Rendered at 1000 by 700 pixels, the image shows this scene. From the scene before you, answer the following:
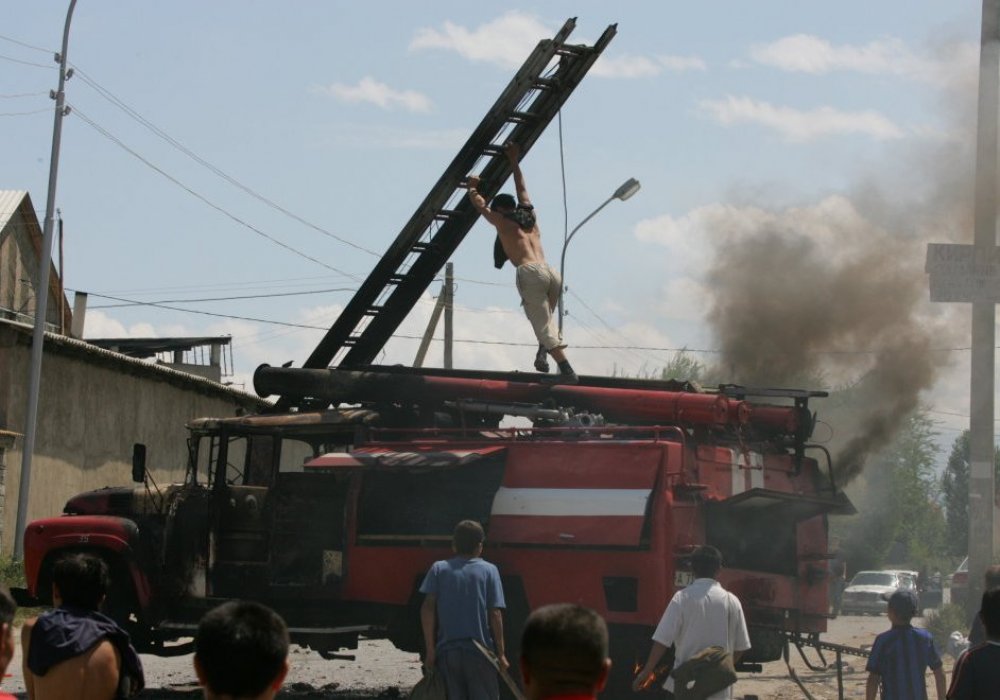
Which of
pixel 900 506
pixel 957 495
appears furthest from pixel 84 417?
pixel 957 495

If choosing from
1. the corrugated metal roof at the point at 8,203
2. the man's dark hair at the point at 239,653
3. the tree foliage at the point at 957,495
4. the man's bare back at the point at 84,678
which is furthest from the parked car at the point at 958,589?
the tree foliage at the point at 957,495

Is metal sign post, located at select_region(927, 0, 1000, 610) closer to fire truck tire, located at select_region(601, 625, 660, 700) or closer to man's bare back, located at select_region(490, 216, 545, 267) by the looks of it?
man's bare back, located at select_region(490, 216, 545, 267)

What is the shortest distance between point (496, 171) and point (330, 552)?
4.84 m

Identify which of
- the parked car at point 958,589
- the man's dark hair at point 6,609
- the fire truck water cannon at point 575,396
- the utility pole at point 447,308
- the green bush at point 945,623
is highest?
the utility pole at point 447,308

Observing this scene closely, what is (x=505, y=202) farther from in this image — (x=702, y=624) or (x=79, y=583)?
(x=79, y=583)

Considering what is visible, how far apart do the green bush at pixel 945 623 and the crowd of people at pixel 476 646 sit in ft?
32.2

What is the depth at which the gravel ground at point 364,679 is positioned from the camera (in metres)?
12.9

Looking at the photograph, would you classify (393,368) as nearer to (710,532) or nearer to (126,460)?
(710,532)

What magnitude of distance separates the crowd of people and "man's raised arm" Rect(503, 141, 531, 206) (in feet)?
15.7

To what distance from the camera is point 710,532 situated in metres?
10.9

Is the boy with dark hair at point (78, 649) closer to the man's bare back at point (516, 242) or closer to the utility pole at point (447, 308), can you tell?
the man's bare back at point (516, 242)

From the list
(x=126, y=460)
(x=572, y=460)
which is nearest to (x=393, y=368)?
(x=572, y=460)

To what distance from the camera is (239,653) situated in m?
3.65

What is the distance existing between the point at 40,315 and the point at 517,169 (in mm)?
12862
